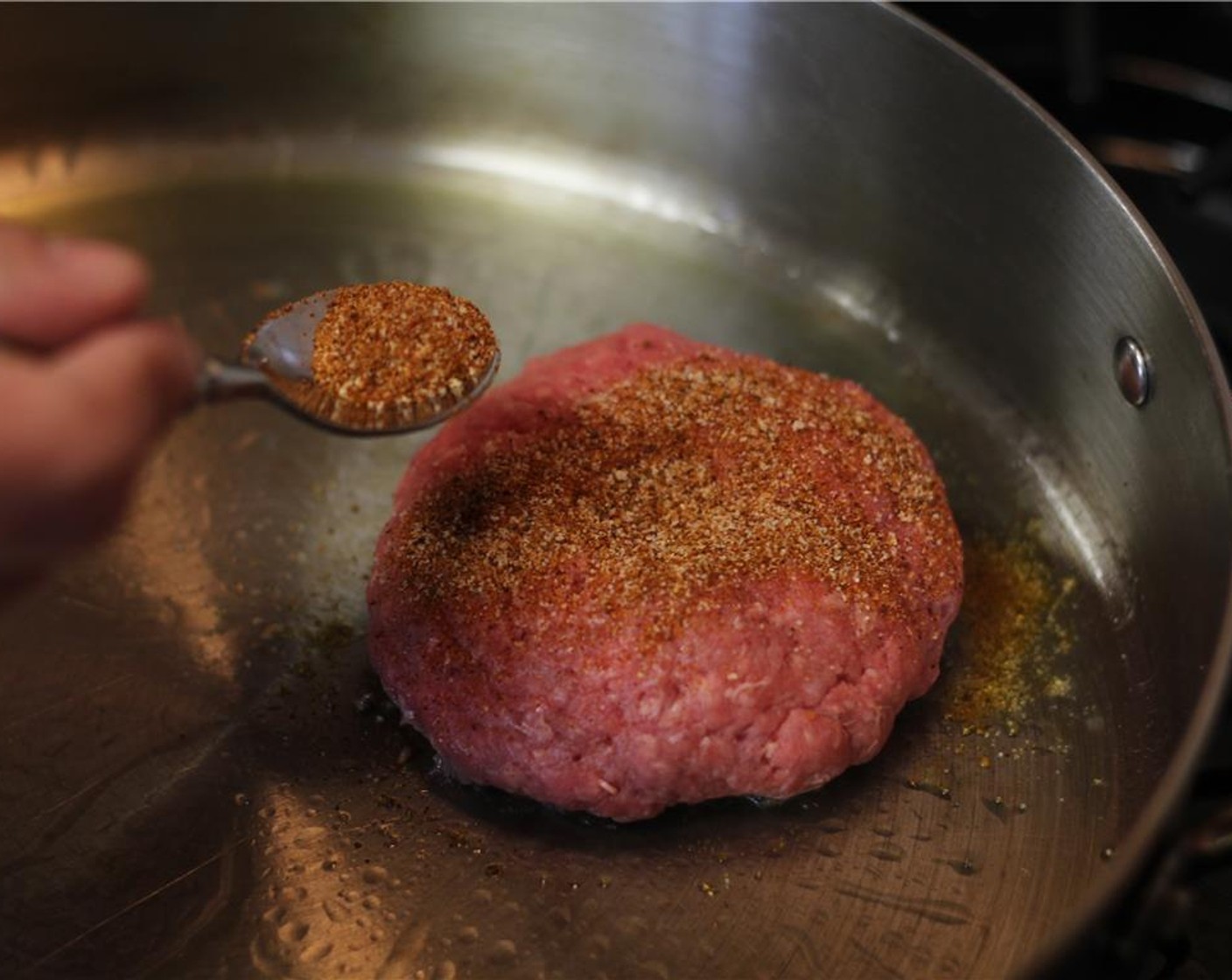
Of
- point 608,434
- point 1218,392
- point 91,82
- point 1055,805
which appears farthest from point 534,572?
point 91,82

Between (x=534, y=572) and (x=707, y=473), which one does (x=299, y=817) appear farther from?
(x=707, y=473)

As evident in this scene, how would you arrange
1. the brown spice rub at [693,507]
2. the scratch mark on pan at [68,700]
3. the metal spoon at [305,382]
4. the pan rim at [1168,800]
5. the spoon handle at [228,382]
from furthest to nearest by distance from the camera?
the scratch mark on pan at [68,700] < the brown spice rub at [693,507] < the metal spoon at [305,382] < the spoon handle at [228,382] < the pan rim at [1168,800]

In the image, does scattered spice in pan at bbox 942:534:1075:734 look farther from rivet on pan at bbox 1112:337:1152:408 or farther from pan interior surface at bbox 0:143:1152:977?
rivet on pan at bbox 1112:337:1152:408

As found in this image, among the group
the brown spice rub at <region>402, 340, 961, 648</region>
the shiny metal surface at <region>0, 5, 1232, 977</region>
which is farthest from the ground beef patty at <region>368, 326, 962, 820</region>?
the shiny metal surface at <region>0, 5, 1232, 977</region>

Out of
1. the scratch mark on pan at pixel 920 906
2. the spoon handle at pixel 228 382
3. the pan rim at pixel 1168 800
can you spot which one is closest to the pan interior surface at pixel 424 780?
the scratch mark on pan at pixel 920 906

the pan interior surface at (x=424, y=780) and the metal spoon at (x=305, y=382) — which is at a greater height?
the metal spoon at (x=305, y=382)

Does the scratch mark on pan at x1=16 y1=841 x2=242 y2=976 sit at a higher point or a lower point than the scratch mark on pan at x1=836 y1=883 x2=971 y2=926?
lower

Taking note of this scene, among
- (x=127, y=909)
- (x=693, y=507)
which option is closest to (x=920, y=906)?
(x=693, y=507)

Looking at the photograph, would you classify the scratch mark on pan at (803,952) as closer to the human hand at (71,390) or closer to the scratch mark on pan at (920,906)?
the scratch mark on pan at (920,906)
